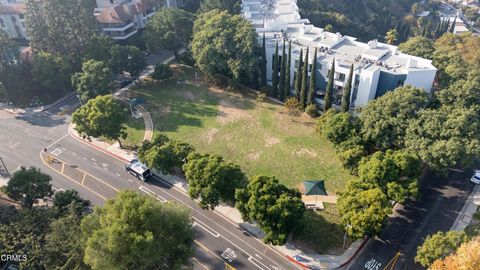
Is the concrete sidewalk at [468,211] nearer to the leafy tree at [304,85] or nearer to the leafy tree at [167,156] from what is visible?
the leafy tree at [304,85]

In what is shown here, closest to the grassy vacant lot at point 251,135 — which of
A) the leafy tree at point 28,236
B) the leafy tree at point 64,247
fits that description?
the leafy tree at point 28,236

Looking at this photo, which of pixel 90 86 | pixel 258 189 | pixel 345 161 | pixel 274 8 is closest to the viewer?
pixel 258 189

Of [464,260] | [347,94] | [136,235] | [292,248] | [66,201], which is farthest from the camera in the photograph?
[347,94]

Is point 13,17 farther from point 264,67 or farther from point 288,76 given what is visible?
point 288,76

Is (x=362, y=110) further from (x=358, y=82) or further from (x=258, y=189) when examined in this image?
(x=258, y=189)

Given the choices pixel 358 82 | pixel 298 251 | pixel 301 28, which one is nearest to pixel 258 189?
pixel 298 251

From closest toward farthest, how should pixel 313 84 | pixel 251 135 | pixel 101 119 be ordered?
pixel 101 119 < pixel 251 135 < pixel 313 84

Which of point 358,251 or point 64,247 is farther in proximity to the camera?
point 358,251

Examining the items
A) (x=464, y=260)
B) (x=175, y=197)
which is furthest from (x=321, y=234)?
(x=175, y=197)
